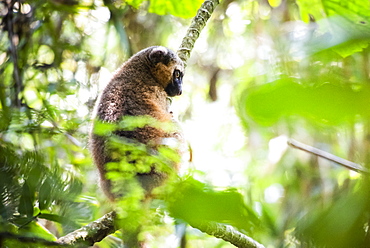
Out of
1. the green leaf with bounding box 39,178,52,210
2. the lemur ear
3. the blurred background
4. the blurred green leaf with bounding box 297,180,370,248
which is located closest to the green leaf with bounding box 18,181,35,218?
the blurred background

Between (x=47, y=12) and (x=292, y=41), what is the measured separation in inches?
191

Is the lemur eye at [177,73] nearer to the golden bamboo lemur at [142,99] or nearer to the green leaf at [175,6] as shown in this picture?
the golden bamboo lemur at [142,99]

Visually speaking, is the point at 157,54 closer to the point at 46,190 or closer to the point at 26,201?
the point at 26,201

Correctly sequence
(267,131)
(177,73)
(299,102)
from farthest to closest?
(177,73), (267,131), (299,102)

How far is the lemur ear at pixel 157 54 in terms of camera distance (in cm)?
455

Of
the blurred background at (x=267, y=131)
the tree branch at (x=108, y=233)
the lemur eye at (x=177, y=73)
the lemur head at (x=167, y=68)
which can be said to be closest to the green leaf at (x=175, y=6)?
the blurred background at (x=267, y=131)

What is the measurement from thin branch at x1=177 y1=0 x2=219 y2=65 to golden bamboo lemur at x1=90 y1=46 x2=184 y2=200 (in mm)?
118

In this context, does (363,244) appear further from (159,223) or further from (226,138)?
(226,138)

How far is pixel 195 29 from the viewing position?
4363 mm

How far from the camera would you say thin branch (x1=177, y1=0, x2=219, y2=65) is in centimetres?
437

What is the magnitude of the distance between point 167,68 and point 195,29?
57cm

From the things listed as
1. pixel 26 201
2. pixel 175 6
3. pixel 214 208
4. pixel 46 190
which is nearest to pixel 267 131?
pixel 214 208

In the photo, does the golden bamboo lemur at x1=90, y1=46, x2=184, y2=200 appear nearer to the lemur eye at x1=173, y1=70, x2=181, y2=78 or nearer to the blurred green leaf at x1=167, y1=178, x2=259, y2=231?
the lemur eye at x1=173, y1=70, x2=181, y2=78

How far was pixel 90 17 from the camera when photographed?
6.24 meters
